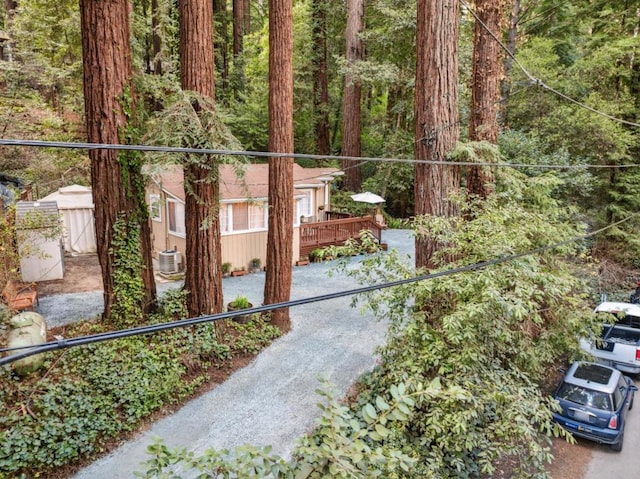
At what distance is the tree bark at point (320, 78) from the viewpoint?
19.3 m

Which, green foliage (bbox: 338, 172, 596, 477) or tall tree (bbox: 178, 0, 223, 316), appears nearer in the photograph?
green foliage (bbox: 338, 172, 596, 477)

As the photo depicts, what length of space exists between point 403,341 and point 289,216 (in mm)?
4260

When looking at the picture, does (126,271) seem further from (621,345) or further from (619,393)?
(621,345)

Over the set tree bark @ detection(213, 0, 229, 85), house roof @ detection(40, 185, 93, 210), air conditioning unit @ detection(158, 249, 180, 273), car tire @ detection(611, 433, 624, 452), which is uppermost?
tree bark @ detection(213, 0, 229, 85)

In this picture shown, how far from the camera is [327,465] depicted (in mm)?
1876

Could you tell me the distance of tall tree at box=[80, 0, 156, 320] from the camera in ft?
19.3

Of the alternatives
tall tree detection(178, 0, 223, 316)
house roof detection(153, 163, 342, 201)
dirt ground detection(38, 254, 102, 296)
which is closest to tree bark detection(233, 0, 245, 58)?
house roof detection(153, 163, 342, 201)

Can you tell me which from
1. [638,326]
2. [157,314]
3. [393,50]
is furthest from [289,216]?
[393,50]

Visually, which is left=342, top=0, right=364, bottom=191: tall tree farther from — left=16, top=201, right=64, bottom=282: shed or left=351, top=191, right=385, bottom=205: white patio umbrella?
left=16, top=201, right=64, bottom=282: shed

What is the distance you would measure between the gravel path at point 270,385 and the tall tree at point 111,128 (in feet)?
7.12

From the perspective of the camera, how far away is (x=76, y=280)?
10578mm

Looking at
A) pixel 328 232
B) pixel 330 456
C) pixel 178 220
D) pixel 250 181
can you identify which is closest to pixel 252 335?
pixel 178 220

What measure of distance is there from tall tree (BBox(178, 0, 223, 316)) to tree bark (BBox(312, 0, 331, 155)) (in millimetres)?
13498

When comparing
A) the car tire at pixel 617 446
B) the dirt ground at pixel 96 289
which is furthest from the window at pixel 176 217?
the car tire at pixel 617 446
